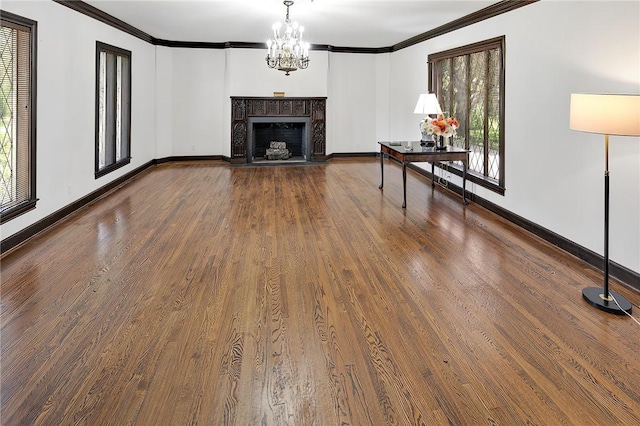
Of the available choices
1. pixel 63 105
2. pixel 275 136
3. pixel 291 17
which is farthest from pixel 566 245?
pixel 275 136

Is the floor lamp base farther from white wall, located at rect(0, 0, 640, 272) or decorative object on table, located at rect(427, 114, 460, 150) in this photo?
decorative object on table, located at rect(427, 114, 460, 150)

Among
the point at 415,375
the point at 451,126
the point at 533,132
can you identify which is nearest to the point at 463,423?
the point at 415,375

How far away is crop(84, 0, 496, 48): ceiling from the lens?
5933mm

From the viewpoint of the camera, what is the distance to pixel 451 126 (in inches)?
237

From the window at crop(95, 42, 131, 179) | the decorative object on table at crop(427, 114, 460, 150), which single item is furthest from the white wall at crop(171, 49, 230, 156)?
the decorative object on table at crop(427, 114, 460, 150)

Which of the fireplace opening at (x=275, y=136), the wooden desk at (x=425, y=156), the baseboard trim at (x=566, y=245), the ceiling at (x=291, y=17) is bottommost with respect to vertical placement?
the baseboard trim at (x=566, y=245)

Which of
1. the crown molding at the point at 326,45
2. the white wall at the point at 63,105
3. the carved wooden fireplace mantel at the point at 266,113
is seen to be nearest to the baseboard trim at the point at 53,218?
the white wall at the point at 63,105

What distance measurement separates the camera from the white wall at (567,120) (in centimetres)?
357

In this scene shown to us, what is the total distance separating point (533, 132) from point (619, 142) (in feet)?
4.42

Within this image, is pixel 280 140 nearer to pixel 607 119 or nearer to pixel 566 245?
pixel 566 245

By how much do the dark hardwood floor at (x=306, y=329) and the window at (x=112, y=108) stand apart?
2010mm

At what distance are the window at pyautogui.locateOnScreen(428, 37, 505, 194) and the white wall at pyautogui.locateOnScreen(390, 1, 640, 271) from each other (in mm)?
173

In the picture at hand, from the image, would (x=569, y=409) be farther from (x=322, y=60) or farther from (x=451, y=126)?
(x=322, y=60)

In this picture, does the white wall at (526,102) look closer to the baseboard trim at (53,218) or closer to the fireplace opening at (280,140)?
the baseboard trim at (53,218)
